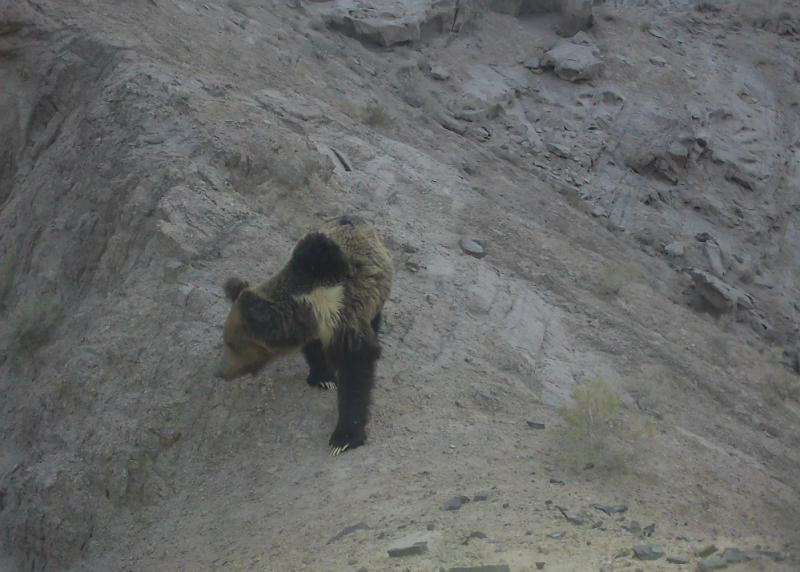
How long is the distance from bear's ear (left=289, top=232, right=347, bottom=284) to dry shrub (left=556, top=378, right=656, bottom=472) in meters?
2.54

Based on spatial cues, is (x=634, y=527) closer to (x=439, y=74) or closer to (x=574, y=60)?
(x=439, y=74)

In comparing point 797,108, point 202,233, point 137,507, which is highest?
point 797,108

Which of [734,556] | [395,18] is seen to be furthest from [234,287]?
[395,18]

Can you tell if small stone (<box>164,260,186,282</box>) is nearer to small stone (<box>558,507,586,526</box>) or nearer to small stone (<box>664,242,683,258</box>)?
small stone (<box>558,507,586,526</box>)

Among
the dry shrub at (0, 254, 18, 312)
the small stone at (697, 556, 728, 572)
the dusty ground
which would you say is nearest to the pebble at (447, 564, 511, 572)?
the dusty ground

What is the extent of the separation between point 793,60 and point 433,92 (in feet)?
44.4

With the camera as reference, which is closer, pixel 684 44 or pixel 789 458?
pixel 789 458

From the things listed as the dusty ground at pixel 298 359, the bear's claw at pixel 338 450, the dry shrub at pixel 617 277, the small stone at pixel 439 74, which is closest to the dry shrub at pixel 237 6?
the dusty ground at pixel 298 359

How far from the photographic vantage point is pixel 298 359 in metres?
6.59

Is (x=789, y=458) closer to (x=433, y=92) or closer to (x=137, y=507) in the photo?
(x=137, y=507)

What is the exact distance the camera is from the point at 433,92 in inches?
687

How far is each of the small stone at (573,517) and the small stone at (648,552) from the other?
569 millimetres

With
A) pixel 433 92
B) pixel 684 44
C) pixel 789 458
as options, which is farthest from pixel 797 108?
pixel 789 458

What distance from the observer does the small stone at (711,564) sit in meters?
3.74
